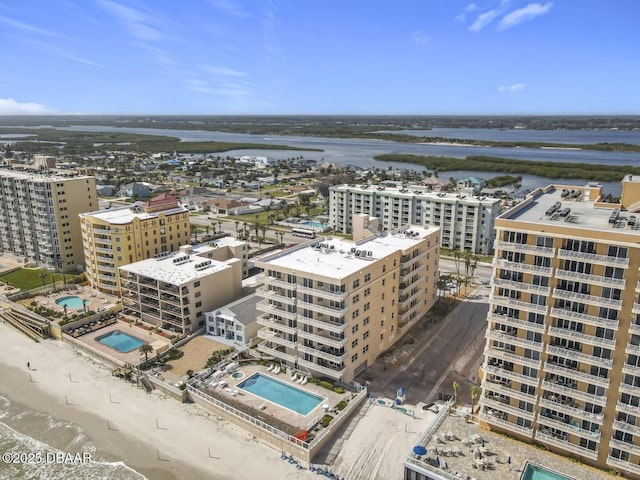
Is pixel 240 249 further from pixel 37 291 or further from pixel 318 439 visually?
pixel 318 439

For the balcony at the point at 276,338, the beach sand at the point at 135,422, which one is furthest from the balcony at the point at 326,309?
the beach sand at the point at 135,422

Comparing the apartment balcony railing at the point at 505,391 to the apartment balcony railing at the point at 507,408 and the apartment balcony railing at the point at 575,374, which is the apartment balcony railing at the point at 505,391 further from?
the apartment balcony railing at the point at 575,374

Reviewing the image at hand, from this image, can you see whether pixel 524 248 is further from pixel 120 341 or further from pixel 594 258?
pixel 120 341

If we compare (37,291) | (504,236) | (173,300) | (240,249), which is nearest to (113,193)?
(37,291)

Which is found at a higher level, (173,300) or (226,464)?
(173,300)

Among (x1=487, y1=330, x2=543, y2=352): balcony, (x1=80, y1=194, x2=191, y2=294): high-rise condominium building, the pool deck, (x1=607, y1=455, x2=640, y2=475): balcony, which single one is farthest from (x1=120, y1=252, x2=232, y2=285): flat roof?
(x1=607, y1=455, x2=640, y2=475): balcony

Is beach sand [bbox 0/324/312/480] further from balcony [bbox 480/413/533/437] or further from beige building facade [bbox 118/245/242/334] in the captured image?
balcony [bbox 480/413/533/437]

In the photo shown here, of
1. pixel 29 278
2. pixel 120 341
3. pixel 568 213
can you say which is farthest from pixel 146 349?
pixel 568 213
